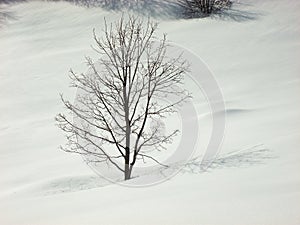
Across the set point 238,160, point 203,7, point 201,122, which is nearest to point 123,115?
point 201,122

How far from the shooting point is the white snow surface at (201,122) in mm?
5227

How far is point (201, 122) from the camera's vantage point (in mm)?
10320

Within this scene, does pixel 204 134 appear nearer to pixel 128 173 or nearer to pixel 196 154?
pixel 196 154

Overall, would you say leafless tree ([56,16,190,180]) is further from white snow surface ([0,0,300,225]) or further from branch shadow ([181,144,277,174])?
branch shadow ([181,144,277,174])

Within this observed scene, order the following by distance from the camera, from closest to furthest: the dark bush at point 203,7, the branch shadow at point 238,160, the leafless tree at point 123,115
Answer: the branch shadow at point 238,160 < the leafless tree at point 123,115 < the dark bush at point 203,7

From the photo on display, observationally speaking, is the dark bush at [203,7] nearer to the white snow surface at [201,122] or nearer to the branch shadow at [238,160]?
the white snow surface at [201,122]

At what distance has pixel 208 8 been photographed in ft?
60.8

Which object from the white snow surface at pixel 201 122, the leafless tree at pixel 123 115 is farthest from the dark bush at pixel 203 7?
the leafless tree at pixel 123 115

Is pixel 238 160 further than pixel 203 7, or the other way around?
pixel 203 7

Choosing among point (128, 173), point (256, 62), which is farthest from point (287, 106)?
point (256, 62)

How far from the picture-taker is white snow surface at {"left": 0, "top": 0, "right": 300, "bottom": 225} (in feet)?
17.1

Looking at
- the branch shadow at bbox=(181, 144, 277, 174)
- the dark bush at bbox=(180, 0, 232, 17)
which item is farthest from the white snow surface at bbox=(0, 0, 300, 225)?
the dark bush at bbox=(180, 0, 232, 17)

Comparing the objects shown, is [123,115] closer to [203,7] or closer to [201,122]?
[201,122]

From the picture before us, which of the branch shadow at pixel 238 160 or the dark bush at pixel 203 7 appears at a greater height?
the dark bush at pixel 203 7
